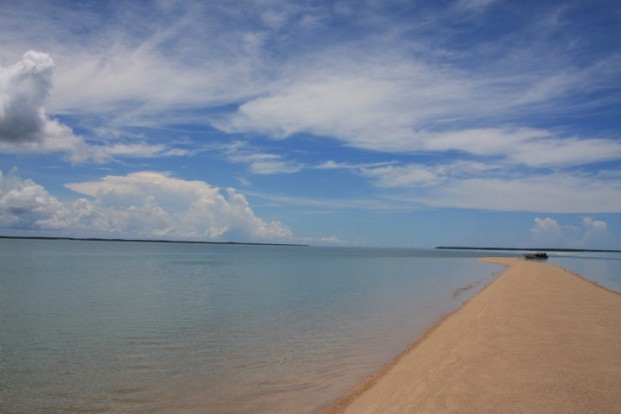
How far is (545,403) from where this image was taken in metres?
8.47

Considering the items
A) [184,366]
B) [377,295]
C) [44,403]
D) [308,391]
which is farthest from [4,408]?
[377,295]

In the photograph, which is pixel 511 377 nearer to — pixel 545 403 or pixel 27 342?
pixel 545 403

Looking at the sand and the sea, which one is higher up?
the sand

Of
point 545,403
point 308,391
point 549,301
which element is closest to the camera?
point 545,403

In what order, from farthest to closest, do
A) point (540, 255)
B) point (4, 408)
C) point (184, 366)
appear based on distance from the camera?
point (540, 255), point (184, 366), point (4, 408)

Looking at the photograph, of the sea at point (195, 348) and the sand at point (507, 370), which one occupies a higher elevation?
the sand at point (507, 370)

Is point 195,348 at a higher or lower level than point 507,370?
lower

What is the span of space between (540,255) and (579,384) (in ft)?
401

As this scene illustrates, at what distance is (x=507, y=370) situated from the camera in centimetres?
1070

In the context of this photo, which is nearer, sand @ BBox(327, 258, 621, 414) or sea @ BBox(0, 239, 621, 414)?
sand @ BBox(327, 258, 621, 414)

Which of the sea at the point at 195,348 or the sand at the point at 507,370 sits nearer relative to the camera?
the sand at the point at 507,370

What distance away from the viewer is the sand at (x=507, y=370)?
8.77 metres

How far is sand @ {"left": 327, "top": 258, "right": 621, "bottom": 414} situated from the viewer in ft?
28.8

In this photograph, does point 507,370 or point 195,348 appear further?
point 195,348
